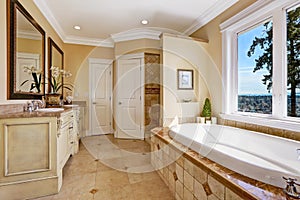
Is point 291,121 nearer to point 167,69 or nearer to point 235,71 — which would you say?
point 235,71

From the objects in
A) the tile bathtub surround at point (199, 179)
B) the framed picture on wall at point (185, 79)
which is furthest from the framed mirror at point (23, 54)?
the framed picture on wall at point (185, 79)

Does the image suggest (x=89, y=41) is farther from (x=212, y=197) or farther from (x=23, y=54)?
(x=212, y=197)

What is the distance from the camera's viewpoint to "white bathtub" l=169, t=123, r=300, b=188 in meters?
1.11

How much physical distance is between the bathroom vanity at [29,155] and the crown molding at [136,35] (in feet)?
9.47

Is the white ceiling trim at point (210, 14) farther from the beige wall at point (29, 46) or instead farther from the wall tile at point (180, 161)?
the beige wall at point (29, 46)

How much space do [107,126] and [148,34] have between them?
2.66m

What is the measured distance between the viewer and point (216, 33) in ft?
10.2

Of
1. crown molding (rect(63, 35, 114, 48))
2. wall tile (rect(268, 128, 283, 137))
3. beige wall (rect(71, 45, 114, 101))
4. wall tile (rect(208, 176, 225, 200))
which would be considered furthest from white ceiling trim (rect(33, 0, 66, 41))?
wall tile (rect(268, 128, 283, 137))

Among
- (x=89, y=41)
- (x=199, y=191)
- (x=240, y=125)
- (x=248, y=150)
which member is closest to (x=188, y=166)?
(x=199, y=191)

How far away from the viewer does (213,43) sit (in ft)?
10.5

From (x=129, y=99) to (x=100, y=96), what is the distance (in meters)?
0.92

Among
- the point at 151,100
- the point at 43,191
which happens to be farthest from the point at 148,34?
the point at 43,191

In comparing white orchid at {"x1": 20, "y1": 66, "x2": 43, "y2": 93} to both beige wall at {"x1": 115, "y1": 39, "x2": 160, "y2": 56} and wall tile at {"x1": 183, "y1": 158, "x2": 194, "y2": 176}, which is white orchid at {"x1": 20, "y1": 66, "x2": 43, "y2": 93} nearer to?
beige wall at {"x1": 115, "y1": 39, "x2": 160, "y2": 56}

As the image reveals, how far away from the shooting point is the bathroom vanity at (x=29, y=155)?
1.72 m
